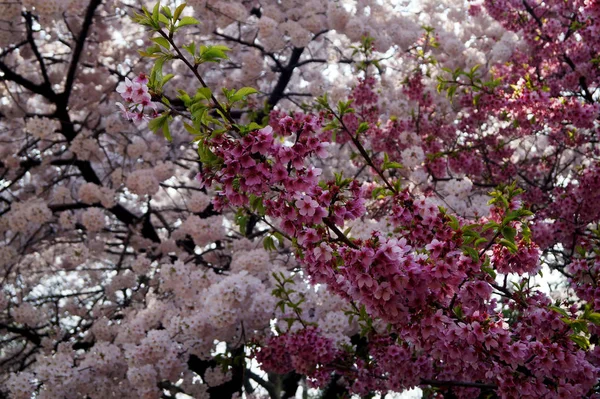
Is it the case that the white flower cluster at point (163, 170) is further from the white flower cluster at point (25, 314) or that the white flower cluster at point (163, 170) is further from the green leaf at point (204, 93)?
the green leaf at point (204, 93)

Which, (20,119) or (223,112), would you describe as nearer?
(223,112)

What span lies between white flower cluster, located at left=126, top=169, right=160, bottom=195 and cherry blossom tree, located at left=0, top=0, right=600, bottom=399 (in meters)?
0.02

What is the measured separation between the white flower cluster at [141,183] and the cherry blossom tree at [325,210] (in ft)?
0.05

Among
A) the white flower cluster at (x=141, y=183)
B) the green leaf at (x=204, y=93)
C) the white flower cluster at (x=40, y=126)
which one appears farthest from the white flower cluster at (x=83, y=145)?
the green leaf at (x=204, y=93)

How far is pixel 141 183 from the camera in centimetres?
624

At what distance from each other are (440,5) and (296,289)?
6.62 m

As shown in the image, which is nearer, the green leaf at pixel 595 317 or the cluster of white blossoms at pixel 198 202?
the green leaf at pixel 595 317

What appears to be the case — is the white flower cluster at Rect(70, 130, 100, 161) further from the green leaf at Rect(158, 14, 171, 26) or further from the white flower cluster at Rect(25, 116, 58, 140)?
the green leaf at Rect(158, 14, 171, 26)

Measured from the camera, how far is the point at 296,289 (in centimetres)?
534

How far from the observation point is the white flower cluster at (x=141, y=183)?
20.5 ft

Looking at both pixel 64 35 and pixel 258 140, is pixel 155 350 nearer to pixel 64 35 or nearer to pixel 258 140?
pixel 258 140

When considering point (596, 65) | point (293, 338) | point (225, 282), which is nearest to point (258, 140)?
point (293, 338)

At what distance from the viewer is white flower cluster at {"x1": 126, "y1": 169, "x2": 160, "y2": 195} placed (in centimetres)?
623

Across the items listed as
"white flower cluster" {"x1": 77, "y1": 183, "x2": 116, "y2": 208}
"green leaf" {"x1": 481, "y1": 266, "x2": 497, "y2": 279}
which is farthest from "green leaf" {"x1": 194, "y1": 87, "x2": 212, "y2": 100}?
"white flower cluster" {"x1": 77, "y1": 183, "x2": 116, "y2": 208}
